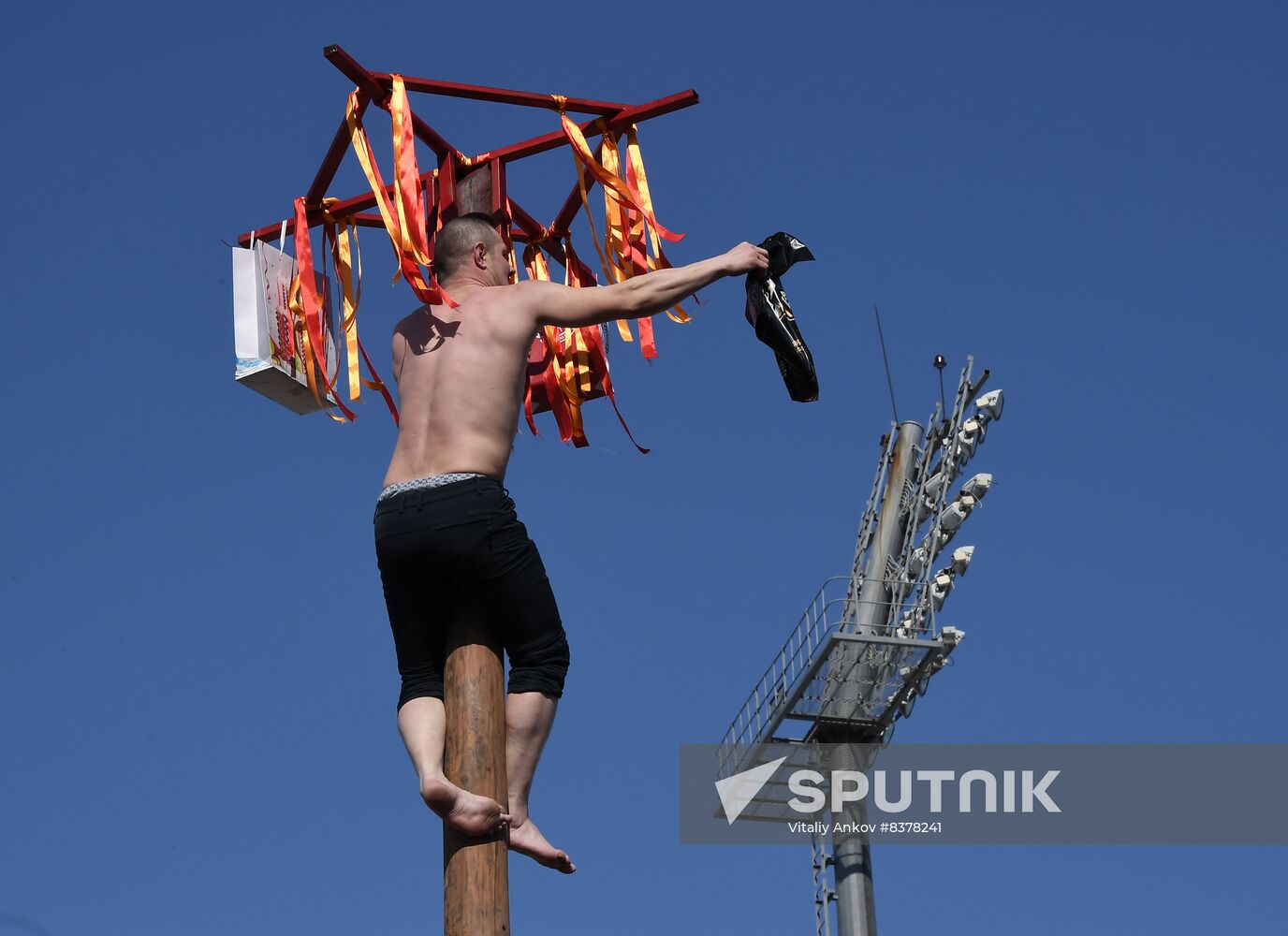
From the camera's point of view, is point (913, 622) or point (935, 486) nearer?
point (913, 622)

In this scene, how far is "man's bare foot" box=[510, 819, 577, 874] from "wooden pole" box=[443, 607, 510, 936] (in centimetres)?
9

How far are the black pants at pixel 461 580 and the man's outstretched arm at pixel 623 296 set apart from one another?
0.45 metres

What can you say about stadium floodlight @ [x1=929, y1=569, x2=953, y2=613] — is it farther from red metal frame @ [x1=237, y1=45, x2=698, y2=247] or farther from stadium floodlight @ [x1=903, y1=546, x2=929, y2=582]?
red metal frame @ [x1=237, y1=45, x2=698, y2=247]

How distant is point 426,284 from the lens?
16.9 ft

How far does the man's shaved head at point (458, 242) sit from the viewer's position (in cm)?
509

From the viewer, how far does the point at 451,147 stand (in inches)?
220

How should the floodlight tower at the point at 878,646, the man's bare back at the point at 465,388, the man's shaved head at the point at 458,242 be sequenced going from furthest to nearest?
1. the floodlight tower at the point at 878,646
2. the man's shaved head at the point at 458,242
3. the man's bare back at the point at 465,388

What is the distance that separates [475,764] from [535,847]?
0.27 m

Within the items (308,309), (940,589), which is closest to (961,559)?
(940,589)

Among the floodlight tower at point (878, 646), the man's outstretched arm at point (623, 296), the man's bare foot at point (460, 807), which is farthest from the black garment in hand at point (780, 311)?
the floodlight tower at point (878, 646)

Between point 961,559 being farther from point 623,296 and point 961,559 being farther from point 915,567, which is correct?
point 623,296

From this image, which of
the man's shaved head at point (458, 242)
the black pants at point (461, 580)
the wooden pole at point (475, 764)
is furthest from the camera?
the man's shaved head at point (458, 242)

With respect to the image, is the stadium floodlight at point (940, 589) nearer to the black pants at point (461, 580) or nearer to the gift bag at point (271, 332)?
the gift bag at point (271, 332)

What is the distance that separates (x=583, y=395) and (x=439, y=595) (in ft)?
4.96
